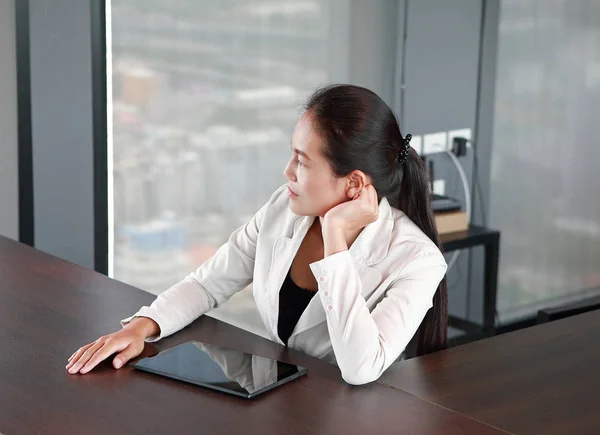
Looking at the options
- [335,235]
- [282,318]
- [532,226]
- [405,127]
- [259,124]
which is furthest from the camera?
[532,226]

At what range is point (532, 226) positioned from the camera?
482cm

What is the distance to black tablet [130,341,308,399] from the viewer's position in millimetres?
1835

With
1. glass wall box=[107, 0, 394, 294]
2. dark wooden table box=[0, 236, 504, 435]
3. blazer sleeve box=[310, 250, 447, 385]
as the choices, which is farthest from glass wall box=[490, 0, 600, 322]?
dark wooden table box=[0, 236, 504, 435]

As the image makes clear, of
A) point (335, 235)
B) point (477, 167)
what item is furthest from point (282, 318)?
point (477, 167)

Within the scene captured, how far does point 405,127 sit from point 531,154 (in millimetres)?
842

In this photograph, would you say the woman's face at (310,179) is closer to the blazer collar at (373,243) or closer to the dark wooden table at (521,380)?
the blazer collar at (373,243)

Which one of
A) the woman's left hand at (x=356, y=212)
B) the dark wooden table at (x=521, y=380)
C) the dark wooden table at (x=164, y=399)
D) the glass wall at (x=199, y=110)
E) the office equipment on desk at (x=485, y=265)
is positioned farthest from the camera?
the office equipment on desk at (x=485, y=265)

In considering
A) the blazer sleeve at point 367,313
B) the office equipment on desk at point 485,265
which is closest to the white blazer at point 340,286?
the blazer sleeve at point 367,313

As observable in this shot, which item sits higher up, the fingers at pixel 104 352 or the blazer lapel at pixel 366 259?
the blazer lapel at pixel 366 259

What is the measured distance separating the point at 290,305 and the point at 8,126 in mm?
1592

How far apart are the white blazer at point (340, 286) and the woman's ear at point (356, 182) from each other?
0.27 ft

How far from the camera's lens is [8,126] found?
3396mm

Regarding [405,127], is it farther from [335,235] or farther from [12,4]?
[335,235]

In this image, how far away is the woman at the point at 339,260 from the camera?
6.46ft
